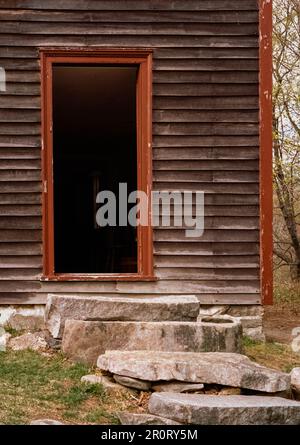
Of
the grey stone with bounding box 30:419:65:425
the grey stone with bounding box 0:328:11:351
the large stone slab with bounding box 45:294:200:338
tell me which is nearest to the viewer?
the grey stone with bounding box 30:419:65:425

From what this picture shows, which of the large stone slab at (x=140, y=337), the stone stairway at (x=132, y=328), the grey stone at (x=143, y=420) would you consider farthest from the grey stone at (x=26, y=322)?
the grey stone at (x=143, y=420)

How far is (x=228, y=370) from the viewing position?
19.4ft

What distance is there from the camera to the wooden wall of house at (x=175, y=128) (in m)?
8.40

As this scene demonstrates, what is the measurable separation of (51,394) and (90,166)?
31.8ft

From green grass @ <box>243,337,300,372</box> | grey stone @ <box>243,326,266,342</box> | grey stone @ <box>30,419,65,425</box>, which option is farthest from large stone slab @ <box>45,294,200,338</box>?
grey stone @ <box>30,419,65,425</box>

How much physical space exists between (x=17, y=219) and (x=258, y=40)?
3594 mm

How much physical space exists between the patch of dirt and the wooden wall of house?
4.47 feet

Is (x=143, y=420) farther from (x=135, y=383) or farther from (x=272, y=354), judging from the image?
(x=272, y=354)

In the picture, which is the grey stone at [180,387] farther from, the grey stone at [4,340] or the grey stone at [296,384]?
the grey stone at [4,340]

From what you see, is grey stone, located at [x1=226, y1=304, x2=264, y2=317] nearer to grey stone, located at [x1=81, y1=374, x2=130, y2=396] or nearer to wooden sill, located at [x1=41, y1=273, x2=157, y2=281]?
wooden sill, located at [x1=41, y1=273, x2=157, y2=281]

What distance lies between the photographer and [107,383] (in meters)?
6.15

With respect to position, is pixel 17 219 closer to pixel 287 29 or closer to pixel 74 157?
pixel 74 157


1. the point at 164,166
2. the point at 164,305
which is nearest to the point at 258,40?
the point at 164,166

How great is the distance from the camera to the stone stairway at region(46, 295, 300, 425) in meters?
5.34
